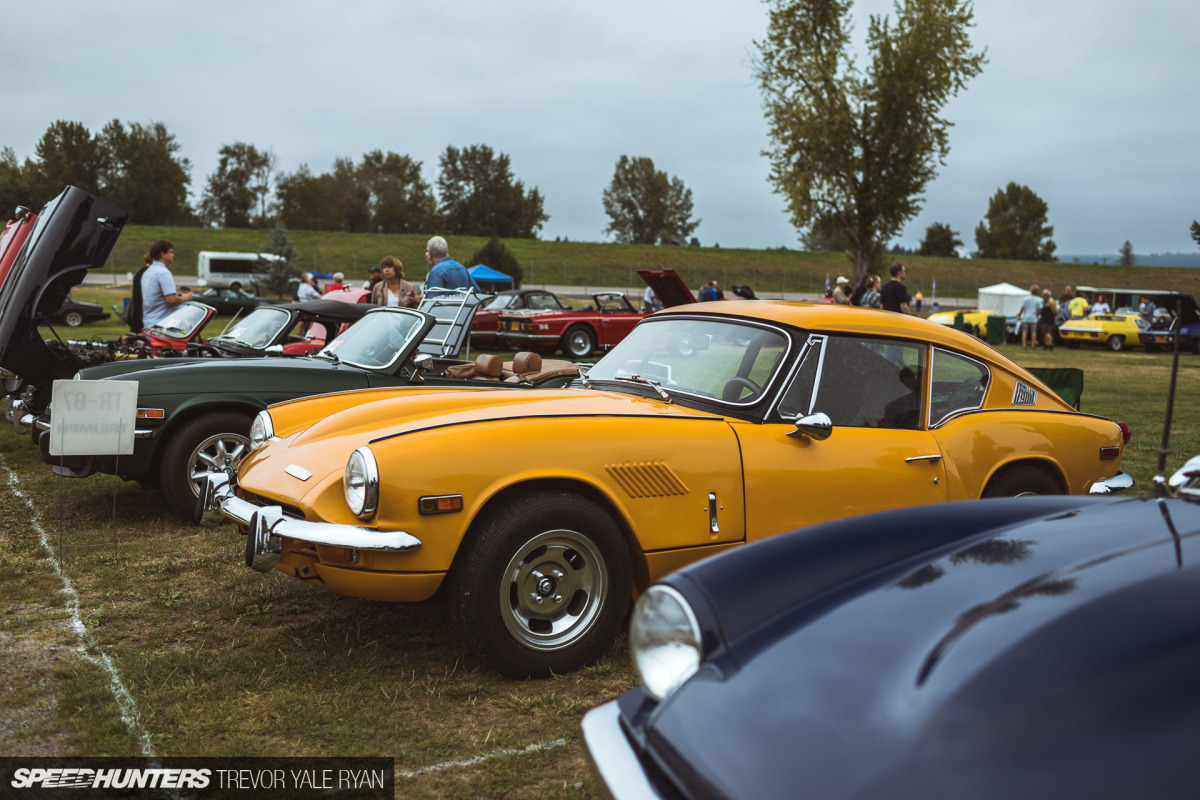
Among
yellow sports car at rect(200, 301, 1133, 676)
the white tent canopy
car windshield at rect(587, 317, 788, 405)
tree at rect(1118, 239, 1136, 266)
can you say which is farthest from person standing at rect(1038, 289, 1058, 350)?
tree at rect(1118, 239, 1136, 266)

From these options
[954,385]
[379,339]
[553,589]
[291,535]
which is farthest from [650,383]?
[379,339]

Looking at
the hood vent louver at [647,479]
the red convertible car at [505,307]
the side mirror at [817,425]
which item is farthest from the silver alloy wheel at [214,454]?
the red convertible car at [505,307]

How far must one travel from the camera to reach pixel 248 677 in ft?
11.6

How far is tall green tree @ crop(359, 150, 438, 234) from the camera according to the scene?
266 ft

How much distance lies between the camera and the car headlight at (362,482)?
3209 millimetres

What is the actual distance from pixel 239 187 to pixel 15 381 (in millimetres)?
79770

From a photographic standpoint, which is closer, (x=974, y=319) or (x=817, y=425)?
(x=817, y=425)

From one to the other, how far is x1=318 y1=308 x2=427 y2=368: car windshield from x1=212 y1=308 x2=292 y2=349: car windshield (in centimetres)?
116

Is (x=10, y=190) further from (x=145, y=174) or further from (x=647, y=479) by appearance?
(x=647, y=479)

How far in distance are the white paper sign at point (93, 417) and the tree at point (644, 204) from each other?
317 ft

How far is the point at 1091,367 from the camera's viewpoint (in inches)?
778

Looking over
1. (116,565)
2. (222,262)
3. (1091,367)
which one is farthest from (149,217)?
(116,565)

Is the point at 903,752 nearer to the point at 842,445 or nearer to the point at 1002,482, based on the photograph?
the point at 842,445

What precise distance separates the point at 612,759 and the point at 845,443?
245 cm
